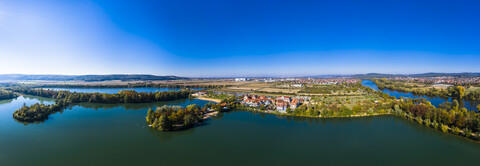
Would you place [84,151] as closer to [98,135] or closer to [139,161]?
[98,135]

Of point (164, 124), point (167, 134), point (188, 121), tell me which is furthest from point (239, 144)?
point (164, 124)

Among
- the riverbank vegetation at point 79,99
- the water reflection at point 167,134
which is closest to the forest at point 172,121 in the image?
the water reflection at point 167,134

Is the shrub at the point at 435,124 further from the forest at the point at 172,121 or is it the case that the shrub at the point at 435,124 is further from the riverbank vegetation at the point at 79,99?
the riverbank vegetation at the point at 79,99

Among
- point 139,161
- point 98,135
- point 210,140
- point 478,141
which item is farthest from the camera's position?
point 98,135

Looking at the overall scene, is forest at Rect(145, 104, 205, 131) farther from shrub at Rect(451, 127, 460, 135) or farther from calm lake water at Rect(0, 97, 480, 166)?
shrub at Rect(451, 127, 460, 135)

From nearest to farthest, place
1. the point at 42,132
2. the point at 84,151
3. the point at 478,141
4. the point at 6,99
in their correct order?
the point at 84,151 → the point at 478,141 → the point at 42,132 → the point at 6,99

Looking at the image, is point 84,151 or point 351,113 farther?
point 351,113

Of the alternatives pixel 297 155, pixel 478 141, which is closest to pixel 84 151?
pixel 297 155

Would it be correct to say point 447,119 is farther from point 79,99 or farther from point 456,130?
point 79,99
